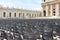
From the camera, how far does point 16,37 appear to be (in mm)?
7316

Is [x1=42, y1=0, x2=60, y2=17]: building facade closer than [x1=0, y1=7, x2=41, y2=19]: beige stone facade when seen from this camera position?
Yes

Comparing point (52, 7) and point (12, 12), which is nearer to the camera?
point (52, 7)

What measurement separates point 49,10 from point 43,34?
21.4 m

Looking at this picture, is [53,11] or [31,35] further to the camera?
[53,11]

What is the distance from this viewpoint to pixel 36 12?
133 feet

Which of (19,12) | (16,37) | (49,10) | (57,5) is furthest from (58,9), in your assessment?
(16,37)

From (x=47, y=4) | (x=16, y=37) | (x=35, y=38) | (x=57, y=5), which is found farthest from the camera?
(x=47, y=4)

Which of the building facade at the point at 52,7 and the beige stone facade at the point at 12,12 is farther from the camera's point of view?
the beige stone facade at the point at 12,12

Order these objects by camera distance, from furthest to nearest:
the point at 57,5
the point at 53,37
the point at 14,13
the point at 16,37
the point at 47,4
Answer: the point at 14,13, the point at 47,4, the point at 57,5, the point at 16,37, the point at 53,37

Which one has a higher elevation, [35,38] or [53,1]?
[53,1]

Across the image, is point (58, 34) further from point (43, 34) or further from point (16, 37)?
point (16, 37)

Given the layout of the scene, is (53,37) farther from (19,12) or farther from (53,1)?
(19,12)

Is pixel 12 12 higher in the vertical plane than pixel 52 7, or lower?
lower

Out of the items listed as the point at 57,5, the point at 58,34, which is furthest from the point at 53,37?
the point at 57,5
